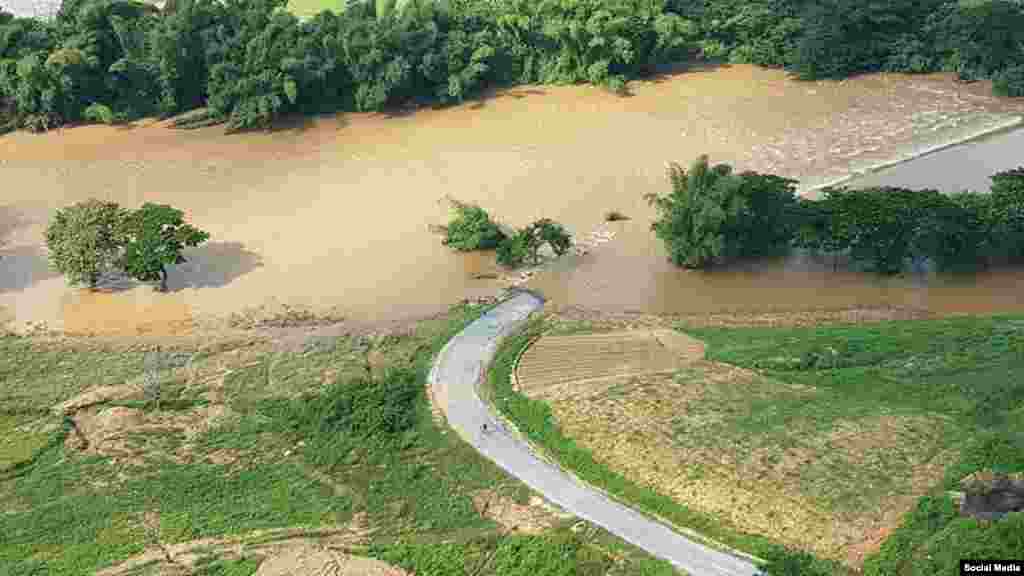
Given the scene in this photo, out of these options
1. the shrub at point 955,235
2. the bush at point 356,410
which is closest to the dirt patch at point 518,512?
the bush at point 356,410

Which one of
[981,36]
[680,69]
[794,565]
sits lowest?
[794,565]

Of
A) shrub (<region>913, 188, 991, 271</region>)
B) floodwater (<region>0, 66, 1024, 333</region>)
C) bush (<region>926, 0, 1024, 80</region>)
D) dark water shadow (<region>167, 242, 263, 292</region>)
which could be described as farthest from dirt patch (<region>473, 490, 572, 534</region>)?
bush (<region>926, 0, 1024, 80</region>)

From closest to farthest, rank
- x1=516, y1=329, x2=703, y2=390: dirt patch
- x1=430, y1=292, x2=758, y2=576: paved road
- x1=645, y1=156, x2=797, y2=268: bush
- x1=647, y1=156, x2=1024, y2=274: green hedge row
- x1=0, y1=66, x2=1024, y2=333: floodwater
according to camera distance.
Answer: x1=430, y1=292, x2=758, y2=576: paved road → x1=516, y1=329, x2=703, y2=390: dirt patch → x1=647, y1=156, x2=1024, y2=274: green hedge row → x1=645, y1=156, x2=797, y2=268: bush → x1=0, y1=66, x2=1024, y2=333: floodwater

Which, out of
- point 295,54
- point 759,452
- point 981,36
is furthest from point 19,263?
point 981,36

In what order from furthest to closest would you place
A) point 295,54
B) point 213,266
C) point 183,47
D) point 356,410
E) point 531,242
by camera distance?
point 183,47, point 295,54, point 213,266, point 531,242, point 356,410

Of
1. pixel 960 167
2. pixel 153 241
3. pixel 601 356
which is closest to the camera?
pixel 601 356

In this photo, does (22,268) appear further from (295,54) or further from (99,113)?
(295,54)

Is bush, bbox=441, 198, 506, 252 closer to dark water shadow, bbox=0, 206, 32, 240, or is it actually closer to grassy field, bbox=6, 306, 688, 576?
grassy field, bbox=6, 306, 688, 576

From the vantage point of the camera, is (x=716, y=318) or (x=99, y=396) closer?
(x=99, y=396)
